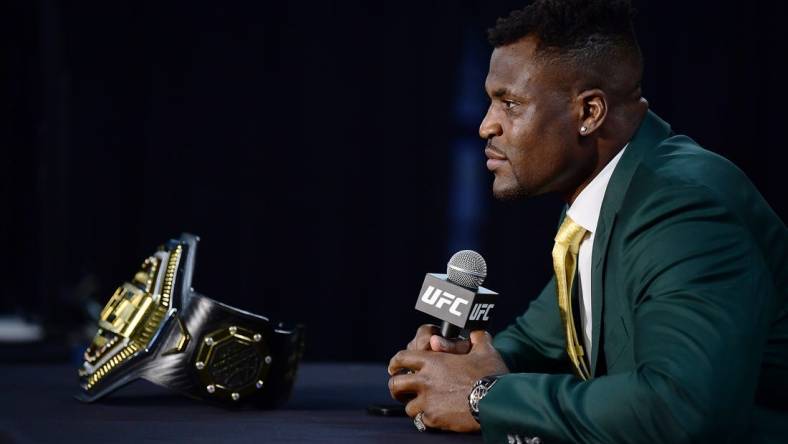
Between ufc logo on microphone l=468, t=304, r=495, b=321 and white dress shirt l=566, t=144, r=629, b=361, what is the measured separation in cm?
18

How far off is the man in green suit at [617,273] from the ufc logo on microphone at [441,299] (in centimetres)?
6

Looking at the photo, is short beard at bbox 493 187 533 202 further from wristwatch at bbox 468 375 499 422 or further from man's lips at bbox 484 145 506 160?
wristwatch at bbox 468 375 499 422

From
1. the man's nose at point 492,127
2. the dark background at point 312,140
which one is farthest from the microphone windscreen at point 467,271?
the dark background at point 312,140

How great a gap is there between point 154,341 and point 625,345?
76 centimetres

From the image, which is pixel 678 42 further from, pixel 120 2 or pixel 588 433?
pixel 588 433

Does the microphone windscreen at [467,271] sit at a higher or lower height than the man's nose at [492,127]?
lower

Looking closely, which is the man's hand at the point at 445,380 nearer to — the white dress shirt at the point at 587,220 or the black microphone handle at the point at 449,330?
the black microphone handle at the point at 449,330

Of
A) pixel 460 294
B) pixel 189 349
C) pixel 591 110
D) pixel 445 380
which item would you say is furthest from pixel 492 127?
pixel 189 349

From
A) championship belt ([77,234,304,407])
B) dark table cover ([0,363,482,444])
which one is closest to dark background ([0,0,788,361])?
dark table cover ([0,363,482,444])

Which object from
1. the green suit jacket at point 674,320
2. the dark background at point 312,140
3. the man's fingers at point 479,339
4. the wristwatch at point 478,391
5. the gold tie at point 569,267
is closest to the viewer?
the green suit jacket at point 674,320

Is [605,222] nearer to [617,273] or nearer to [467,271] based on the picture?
[617,273]

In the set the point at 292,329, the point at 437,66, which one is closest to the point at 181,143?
the point at 437,66

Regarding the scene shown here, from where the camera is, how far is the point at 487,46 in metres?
4.49

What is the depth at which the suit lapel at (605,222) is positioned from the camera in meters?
1.53
